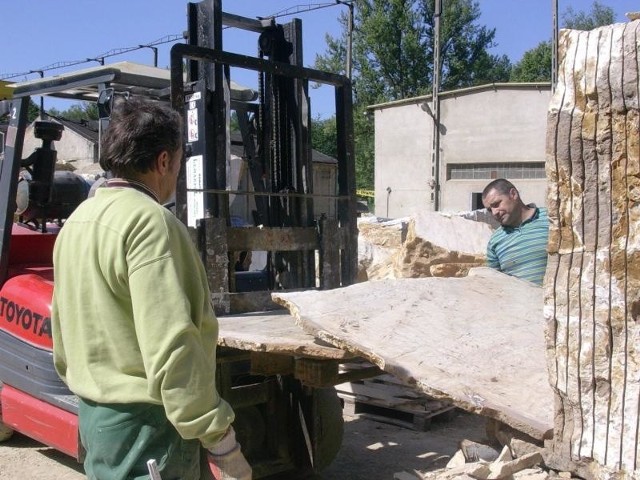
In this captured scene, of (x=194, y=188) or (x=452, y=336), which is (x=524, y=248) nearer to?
(x=452, y=336)

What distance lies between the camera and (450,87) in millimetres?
54750

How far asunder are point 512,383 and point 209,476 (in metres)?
1.34

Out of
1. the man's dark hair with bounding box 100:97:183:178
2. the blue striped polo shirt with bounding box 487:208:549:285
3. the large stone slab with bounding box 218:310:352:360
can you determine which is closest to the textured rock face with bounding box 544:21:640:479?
the large stone slab with bounding box 218:310:352:360

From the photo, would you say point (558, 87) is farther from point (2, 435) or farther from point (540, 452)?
point (2, 435)

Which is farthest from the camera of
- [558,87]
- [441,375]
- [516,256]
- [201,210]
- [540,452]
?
[516,256]

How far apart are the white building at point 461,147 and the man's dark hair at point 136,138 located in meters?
25.5

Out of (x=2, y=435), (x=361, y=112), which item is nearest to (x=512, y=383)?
(x=2, y=435)

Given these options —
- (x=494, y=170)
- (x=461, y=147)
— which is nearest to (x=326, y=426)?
(x=494, y=170)

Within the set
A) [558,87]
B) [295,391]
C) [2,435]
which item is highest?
[558,87]

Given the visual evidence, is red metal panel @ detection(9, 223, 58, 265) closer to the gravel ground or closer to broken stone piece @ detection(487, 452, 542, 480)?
the gravel ground

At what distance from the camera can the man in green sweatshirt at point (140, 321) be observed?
232cm

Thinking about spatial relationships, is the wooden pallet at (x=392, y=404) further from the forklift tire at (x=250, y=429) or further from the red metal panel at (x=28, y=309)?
the red metal panel at (x=28, y=309)

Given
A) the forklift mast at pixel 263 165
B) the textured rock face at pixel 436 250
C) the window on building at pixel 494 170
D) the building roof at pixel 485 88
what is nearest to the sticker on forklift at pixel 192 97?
the forklift mast at pixel 263 165

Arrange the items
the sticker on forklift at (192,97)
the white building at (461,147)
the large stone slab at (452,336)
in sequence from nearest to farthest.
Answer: the large stone slab at (452,336) → the sticker on forklift at (192,97) → the white building at (461,147)
